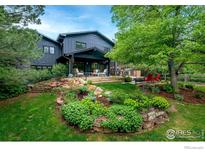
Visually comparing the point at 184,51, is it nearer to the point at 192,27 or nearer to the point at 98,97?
the point at 192,27

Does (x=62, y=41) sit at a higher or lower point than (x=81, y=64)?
higher

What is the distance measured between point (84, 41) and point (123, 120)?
13042 mm

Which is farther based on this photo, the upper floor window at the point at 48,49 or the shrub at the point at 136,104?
the upper floor window at the point at 48,49

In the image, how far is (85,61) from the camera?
18219 millimetres

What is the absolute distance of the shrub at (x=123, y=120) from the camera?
19.0ft

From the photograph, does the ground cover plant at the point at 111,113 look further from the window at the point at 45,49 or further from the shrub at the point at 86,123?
the window at the point at 45,49

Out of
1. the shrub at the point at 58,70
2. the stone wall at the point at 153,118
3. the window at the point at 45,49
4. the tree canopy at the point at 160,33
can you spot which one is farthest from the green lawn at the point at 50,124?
the window at the point at 45,49

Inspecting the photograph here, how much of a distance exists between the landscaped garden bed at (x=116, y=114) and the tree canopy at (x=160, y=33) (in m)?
2.17

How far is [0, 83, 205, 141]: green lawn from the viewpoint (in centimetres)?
579

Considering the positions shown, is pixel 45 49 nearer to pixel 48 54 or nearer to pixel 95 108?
pixel 48 54

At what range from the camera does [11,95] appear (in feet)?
33.1

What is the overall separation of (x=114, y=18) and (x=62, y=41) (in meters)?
8.28

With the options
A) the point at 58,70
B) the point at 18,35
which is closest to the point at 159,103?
the point at 18,35

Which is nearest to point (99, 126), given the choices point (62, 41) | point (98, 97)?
point (98, 97)
